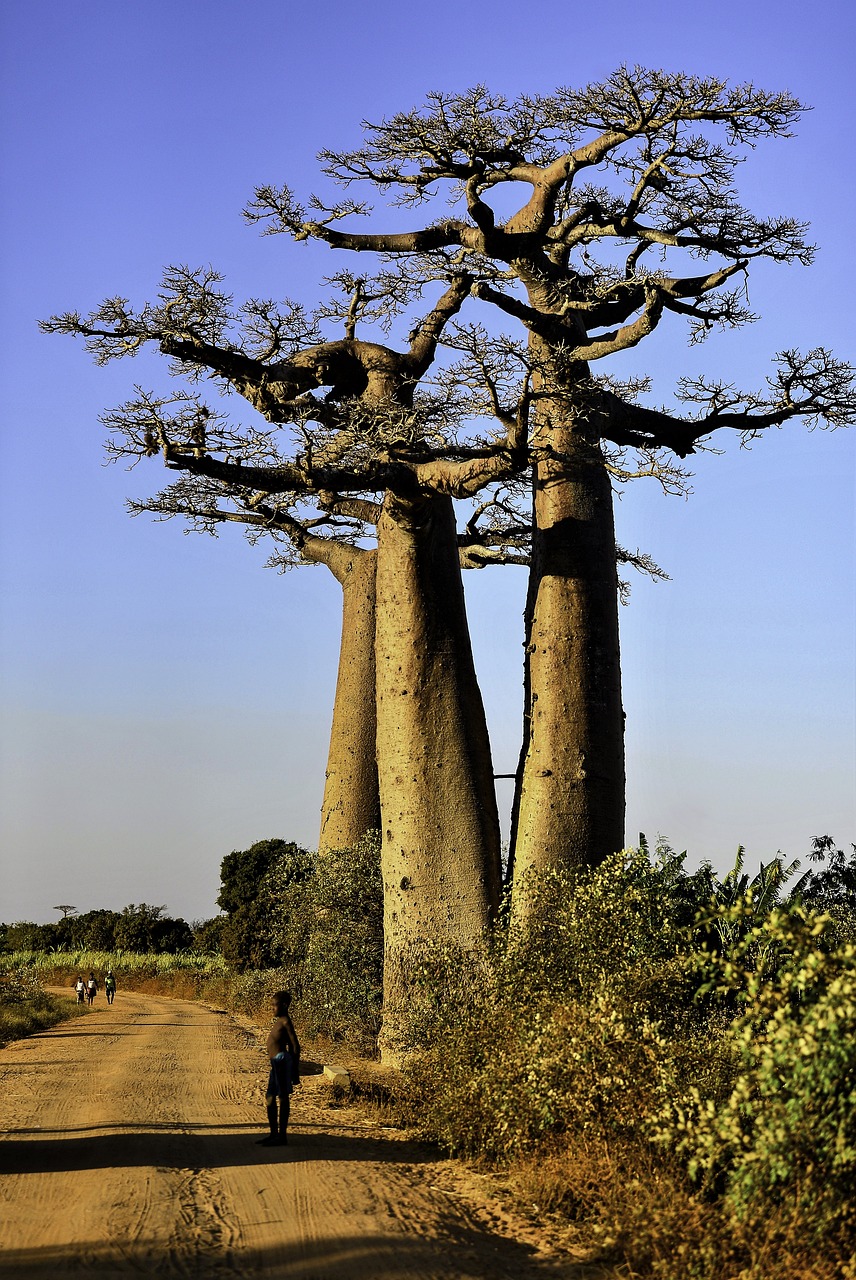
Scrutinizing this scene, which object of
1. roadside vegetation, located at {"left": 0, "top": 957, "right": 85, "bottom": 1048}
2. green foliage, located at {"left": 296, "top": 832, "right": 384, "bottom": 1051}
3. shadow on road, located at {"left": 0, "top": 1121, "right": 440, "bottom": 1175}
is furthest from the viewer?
roadside vegetation, located at {"left": 0, "top": 957, "right": 85, "bottom": 1048}

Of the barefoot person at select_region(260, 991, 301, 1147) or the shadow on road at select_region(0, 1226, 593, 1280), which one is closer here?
the shadow on road at select_region(0, 1226, 593, 1280)

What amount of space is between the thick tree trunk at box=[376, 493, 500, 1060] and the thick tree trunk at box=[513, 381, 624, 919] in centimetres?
39

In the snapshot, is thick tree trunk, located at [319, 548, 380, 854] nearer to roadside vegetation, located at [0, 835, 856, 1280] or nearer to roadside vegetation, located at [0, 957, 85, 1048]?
roadside vegetation, located at [0, 957, 85, 1048]

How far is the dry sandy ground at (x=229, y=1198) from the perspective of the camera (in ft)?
14.2

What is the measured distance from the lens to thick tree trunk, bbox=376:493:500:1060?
364 inches

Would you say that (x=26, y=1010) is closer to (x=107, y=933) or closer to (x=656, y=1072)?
(x=656, y=1072)

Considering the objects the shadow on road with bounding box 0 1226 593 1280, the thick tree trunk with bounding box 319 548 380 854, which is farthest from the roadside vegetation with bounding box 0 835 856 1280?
the thick tree trunk with bounding box 319 548 380 854

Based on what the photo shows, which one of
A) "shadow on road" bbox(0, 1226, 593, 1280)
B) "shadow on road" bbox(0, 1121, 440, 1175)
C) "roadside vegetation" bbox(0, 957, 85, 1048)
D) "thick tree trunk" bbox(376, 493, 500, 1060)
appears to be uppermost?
"thick tree trunk" bbox(376, 493, 500, 1060)

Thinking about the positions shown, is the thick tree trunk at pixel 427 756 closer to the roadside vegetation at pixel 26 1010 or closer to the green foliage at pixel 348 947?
the green foliage at pixel 348 947

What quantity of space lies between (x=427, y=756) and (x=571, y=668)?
1.27 metres

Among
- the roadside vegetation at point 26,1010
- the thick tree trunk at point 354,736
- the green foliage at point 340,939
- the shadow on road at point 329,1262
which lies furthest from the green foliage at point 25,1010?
the shadow on road at point 329,1262

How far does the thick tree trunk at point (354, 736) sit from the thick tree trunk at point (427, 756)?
417 centimetres

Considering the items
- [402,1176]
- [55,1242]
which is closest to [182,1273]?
[55,1242]

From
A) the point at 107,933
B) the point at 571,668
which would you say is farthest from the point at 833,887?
the point at 107,933
